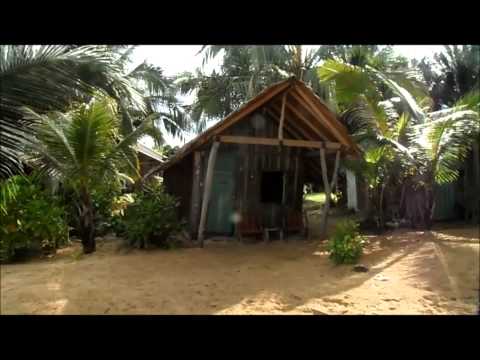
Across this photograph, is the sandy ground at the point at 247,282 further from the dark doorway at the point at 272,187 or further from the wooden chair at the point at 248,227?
the dark doorway at the point at 272,187

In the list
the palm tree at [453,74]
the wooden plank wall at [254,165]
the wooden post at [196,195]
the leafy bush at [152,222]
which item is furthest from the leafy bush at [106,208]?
the palm tree at [453,74]

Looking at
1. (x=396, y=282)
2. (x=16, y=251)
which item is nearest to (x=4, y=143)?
(x=16, y=251)

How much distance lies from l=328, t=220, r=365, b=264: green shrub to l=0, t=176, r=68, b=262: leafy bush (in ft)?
17.8

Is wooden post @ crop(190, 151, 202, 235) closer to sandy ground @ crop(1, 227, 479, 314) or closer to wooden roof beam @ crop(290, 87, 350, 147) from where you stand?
sandy ground @ crop(1, 227, 479, 314)

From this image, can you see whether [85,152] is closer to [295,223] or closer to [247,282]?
[247,282]

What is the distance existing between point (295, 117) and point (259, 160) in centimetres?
147

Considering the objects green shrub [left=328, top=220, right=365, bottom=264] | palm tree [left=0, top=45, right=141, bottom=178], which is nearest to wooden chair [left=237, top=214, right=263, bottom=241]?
green shrub [left=328, top=220, right=365, bottom=264]

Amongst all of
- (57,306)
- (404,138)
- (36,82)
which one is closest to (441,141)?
(404,138)

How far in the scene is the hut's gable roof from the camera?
8.14 meters

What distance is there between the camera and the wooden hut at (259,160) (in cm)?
852

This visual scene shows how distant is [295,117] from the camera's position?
9633 millimetres

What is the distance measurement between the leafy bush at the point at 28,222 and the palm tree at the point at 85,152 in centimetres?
56

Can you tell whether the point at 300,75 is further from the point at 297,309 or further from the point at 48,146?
the point at 297,309

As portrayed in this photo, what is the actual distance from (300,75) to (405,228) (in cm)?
880
